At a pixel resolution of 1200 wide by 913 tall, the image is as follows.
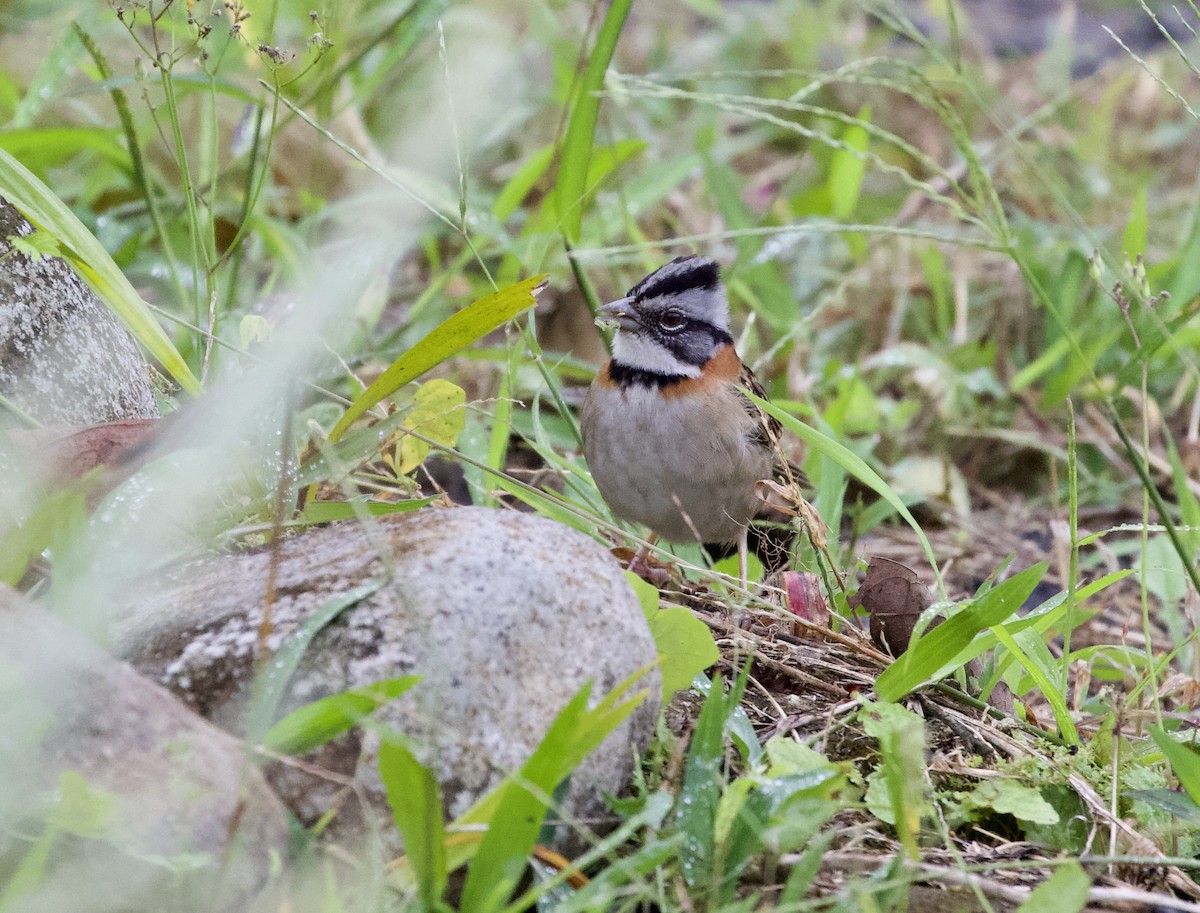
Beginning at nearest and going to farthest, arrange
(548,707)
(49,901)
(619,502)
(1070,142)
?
(49,901)
(548,707)
(619,502)
(1070,142)

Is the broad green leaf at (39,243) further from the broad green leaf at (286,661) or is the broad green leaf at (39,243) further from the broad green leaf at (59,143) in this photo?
the broad green leaf at (59,143)

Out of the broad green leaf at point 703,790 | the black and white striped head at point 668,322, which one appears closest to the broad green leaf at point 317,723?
the broad green leaf at point 703,790

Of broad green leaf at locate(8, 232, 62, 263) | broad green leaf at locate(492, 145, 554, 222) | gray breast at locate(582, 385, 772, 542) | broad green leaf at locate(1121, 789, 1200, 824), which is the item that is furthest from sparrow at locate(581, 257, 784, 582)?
broad green leaf at locate(8, 232, 62, 263)

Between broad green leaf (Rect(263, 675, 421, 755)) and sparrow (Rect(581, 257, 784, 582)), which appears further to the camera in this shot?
sparrow (Rect(581, 257, 784, 582))

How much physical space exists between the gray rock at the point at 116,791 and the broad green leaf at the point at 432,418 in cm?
122

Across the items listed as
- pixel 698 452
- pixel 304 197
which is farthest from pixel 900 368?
pixel 304 197

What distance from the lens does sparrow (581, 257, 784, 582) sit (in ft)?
13.9

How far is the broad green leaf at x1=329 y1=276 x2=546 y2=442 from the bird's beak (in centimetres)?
157

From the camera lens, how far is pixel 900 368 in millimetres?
6289

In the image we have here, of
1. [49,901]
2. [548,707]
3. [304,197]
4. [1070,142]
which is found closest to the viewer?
[49,901]

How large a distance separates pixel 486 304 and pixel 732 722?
42.2 inches

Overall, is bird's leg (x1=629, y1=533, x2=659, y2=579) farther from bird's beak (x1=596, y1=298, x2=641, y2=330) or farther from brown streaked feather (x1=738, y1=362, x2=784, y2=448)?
bird's beak (x1=596, y1=298, x2=641, y2=330)

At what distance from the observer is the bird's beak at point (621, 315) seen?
14.7 feet

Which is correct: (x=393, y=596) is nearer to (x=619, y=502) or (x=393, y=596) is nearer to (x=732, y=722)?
(x=732, y=722)
